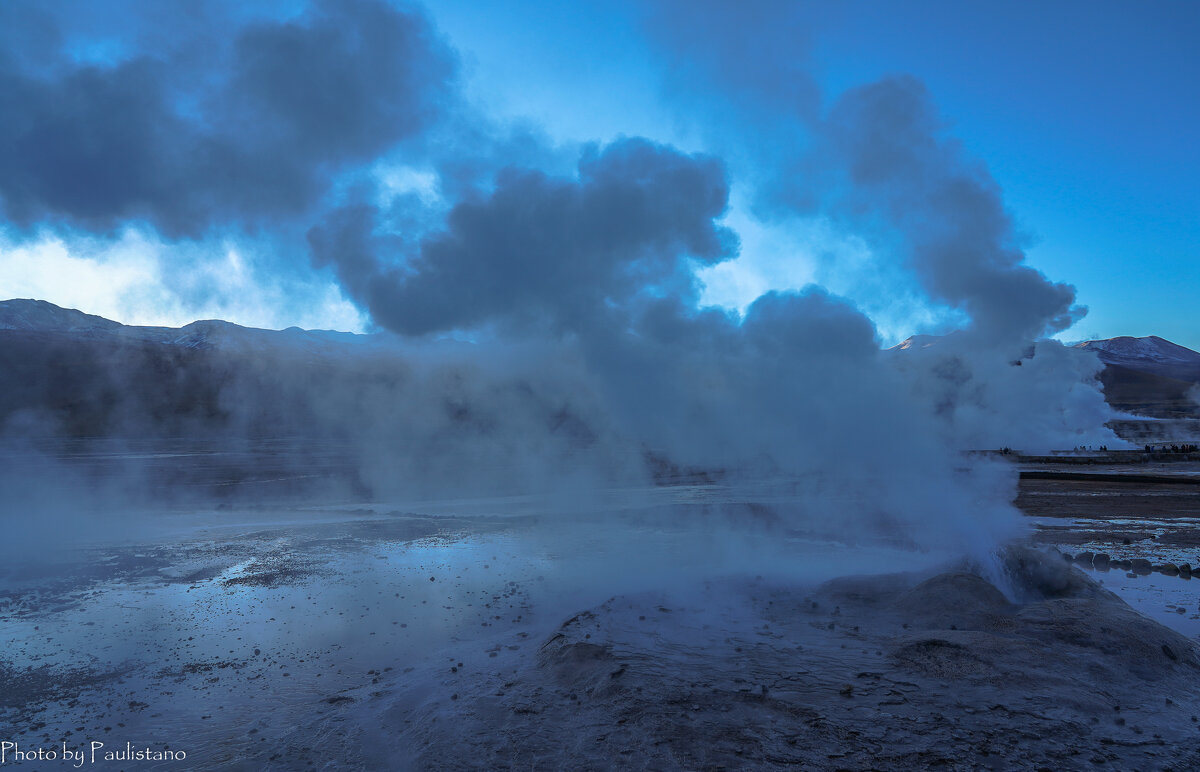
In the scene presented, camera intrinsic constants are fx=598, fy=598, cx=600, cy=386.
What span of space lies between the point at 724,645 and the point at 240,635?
19.6 feet

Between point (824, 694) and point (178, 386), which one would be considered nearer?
point (824, 694)

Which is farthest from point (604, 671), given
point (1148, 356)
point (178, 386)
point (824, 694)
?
point (1148, 356)

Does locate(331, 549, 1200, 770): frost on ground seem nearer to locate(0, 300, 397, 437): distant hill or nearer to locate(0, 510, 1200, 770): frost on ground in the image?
locate(0, 510, 1200, 770): frost on ground

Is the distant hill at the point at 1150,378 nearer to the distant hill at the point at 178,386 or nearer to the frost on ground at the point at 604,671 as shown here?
the frost on ground at the point at 604,671

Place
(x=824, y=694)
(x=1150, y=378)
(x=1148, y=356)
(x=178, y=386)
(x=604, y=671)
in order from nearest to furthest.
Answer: (x=824, y=694) → (x=604, y=671) → (x=178, y=386) → (x=1150, y=378) → (x=1148, y=356)

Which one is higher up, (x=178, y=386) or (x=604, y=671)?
(x=178, y=386)

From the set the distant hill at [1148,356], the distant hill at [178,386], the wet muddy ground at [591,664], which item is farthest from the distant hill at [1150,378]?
the distant hill at [178,386]

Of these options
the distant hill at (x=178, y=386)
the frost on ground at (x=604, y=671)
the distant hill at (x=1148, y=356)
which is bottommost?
the frost on ground at (x=604, y=671)

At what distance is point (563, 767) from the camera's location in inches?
176

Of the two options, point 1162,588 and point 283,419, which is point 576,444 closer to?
point 1162,588

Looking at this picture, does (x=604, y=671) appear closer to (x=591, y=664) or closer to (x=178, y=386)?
(x=591, y=664)

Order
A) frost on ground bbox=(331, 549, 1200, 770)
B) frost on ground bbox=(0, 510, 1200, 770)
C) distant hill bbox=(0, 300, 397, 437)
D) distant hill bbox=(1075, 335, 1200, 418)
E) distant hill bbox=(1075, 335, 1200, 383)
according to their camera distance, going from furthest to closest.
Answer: distant hill bbox=(1075, 335, 1200, 383) < distant hill bbox=(1075, 335, 1200, 418) < distant hill bbox=(0, 300, 397, 437) < frost on ground bbox=(0, 510, 1200, 770) < frost on ground bbox=(331, 549, 1200, 770)

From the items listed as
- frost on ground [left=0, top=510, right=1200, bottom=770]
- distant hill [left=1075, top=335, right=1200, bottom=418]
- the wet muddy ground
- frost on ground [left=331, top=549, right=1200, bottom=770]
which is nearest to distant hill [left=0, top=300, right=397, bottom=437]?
the wet muddy ground

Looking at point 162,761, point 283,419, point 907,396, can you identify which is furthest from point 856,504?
point 283,419
